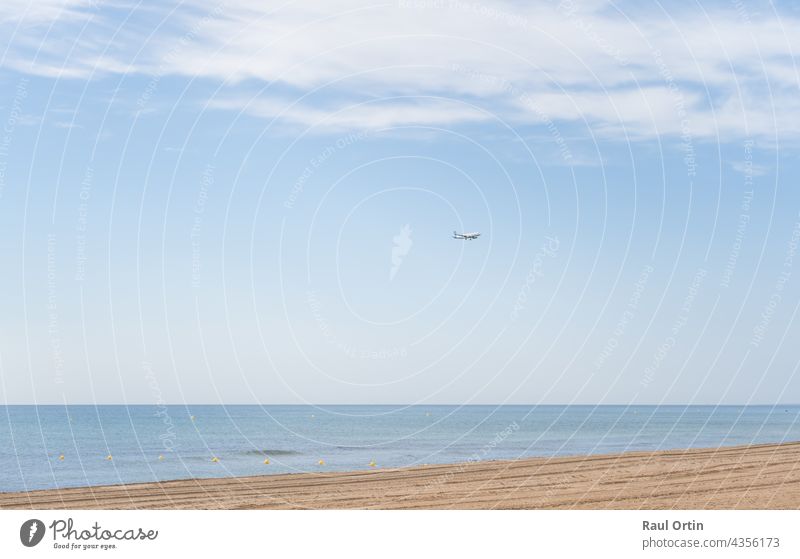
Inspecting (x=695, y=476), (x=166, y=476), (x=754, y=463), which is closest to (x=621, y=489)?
(x=695, y=476)

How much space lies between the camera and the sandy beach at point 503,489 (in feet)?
82.4

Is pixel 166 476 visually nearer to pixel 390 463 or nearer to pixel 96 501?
pixel 390 463

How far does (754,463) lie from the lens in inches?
1411
